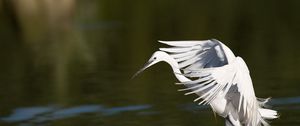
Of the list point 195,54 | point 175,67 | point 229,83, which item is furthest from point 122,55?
point 229,83

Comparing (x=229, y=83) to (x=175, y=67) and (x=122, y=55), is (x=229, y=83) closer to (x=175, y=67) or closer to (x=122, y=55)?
(x=175, y=67)

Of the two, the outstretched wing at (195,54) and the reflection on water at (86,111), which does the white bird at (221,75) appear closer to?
the outstretched wing at (195,54)

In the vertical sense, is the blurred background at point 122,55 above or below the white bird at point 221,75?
below

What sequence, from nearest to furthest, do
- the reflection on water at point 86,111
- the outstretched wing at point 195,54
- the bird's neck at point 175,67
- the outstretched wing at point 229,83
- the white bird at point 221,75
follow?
the outstretched wing at point 229,83 → the white bird at point 221,75 → the bird's neck at point 175,67 → the outstretched wing at point 195,54 → the reflection on water at point 86,111

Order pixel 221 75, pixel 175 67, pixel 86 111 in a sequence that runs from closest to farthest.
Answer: pixel 221 75
pixel 175 67
pixel 86 111

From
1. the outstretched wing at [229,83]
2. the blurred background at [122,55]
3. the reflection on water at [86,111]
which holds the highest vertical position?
the outstretched wing at [229,83]

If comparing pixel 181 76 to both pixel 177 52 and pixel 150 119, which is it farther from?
pixel 150 119

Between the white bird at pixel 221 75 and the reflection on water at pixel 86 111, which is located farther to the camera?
the reflection on water at pixel 86 111

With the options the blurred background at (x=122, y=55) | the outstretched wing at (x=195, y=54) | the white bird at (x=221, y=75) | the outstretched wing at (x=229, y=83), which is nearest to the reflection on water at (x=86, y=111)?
the blurred background at (x=122, y=55)

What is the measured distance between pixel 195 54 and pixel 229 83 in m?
1.12

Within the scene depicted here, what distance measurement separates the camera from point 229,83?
926 centimetres

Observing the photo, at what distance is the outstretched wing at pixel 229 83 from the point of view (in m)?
9.16

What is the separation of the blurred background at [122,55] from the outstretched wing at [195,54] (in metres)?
1.89

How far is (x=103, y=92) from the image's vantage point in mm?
14922
